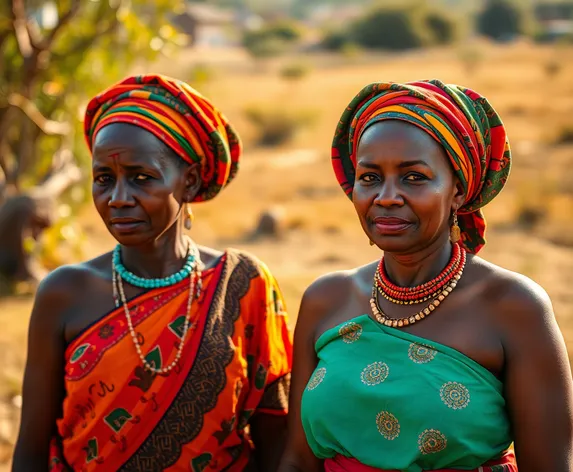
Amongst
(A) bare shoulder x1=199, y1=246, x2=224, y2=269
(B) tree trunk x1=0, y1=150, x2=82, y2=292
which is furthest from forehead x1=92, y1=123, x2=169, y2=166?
(B) tree trunk x1=0, y1=150, x2=82, y2=292

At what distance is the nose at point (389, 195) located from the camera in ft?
7.93

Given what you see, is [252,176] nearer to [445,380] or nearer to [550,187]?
[550,187]

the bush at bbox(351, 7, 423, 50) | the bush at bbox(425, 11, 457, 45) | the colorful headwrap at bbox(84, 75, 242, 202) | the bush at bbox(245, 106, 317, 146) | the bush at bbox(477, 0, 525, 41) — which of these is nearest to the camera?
the colorful headwrap at bbox(84, 75, 242, 202)

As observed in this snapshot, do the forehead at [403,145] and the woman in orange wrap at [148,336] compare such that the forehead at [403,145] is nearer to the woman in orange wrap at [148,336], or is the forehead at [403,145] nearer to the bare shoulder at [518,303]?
the bare shoulder at [518,303]

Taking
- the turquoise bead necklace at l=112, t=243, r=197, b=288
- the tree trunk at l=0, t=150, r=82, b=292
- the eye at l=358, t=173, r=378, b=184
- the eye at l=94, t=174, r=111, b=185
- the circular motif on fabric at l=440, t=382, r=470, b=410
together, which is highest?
the eye at l=358, t=173, r=378, b=184

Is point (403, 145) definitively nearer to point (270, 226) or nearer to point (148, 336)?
point (148, 336)

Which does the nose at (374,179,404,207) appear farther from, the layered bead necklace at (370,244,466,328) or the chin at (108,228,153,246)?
the chin at (108,228,153,246)

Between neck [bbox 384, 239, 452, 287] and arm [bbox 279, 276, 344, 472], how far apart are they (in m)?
0.24

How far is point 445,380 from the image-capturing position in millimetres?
2383

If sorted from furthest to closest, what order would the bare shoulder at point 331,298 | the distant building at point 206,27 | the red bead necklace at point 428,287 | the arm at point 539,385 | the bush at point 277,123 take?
the distant building at point 206,27 < the bush at point 277,123 < the bare shoulder at point 331,298 < the red bead necklace at point 428,287 < the arm at point 539,385

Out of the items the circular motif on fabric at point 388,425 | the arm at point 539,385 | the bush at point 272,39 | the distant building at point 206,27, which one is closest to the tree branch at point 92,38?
the circular motif on fabric at point 388,425

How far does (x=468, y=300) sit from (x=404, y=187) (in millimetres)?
376

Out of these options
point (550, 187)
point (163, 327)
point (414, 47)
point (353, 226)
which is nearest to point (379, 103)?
point (163, 327)

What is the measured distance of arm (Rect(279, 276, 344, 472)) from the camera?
2.77 m
